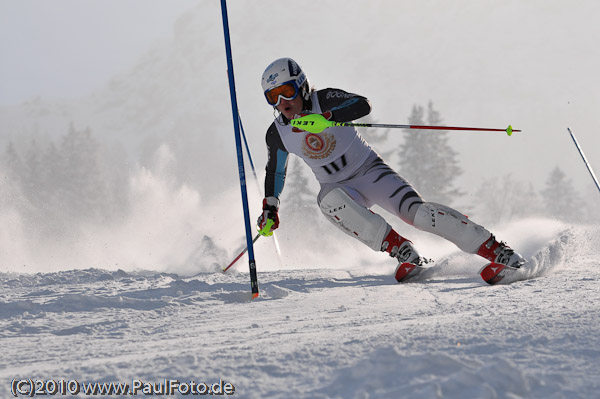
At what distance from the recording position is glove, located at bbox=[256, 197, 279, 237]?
200 inches

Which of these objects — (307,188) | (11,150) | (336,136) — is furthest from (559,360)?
(11,150)

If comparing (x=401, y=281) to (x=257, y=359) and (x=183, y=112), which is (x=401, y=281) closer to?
(x=257, y=359)

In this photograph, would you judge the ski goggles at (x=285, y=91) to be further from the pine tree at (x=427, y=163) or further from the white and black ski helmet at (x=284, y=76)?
the pine tree at (x=427, y=163)

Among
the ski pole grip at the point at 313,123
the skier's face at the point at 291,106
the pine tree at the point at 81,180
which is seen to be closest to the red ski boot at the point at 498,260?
the ski pole grip at the point at 313,123

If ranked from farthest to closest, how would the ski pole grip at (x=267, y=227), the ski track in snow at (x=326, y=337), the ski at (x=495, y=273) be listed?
the ski pole grip at (x=267, y=227) < the ski at (x=495, y=273) < the ski track in snow at (x=326, y=337)

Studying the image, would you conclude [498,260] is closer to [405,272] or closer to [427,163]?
[405,272]

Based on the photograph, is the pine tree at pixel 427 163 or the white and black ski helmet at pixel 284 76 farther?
the pine tree at pixel 427 163

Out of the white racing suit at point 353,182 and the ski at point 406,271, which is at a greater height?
the white racing suit at point 353,182

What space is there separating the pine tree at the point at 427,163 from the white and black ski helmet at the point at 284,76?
23.6m

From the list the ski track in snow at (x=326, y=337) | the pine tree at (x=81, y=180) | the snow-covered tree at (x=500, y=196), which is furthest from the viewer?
the snow-covered tree at (x=500, y=196)

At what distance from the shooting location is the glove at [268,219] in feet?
16.7

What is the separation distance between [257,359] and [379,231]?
2987mm

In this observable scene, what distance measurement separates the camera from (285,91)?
15.5 feet

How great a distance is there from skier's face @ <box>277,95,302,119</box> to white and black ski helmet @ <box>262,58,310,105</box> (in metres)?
0.08
